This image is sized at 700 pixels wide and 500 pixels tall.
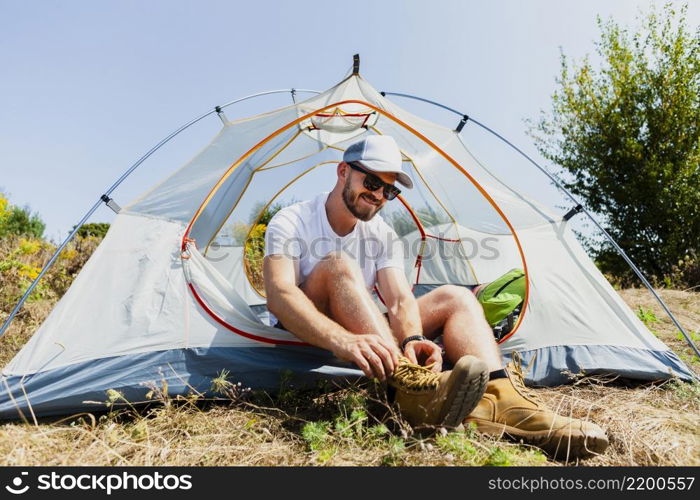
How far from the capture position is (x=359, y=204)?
2203 mm

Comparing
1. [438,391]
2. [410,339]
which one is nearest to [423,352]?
[410,339]

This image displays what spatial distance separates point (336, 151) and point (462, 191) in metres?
1.04

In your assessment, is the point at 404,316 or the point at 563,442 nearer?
the point at 563,442

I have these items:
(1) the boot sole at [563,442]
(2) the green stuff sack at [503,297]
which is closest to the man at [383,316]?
(1) the boot sole at [563,442]

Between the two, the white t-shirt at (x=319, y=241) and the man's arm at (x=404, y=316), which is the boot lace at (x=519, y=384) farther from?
the white t-shirt at (x=319, y=241)

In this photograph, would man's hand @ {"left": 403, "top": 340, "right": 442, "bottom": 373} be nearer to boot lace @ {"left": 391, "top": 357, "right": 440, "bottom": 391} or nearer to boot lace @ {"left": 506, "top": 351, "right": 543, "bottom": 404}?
boot lace @ {"left": 391, "top": 357, "right": 440, "bottom": 391}

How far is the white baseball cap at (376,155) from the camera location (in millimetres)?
2132

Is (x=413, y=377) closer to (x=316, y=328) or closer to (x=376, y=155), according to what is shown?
(x=316, y=328)

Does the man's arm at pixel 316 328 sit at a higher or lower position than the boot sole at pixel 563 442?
higher

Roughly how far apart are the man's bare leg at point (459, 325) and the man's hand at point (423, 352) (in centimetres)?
12

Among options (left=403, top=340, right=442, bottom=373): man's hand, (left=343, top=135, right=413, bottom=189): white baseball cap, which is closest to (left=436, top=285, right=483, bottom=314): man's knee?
(left=403, top=340, right=442, bottom=373): man's hand

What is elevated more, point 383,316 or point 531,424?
point 383,316

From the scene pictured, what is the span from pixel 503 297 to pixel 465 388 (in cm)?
146

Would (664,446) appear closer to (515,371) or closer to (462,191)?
(515,371)
